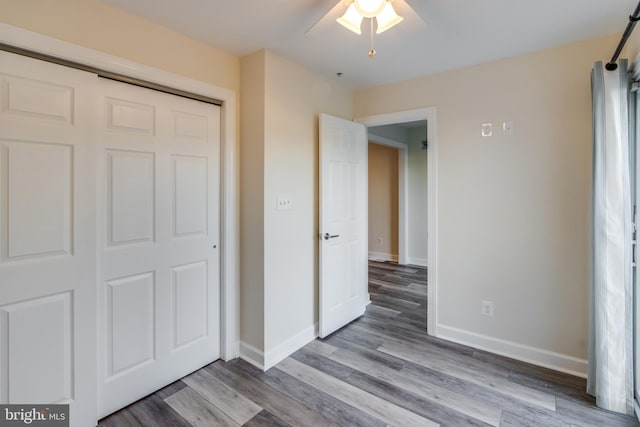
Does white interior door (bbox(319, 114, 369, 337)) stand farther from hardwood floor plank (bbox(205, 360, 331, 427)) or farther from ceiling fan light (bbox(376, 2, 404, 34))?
ceiling fan light (bbox(376, 2, 404, 34))

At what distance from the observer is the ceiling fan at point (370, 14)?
138 cm

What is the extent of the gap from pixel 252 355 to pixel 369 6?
2.42 metres

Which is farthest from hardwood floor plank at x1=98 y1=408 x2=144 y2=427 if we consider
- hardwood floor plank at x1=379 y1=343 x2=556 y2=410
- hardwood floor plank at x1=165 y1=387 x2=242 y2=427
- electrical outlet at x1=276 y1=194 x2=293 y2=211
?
hardwood floor plank at x1=379 y1=343 x2=556 y2=410

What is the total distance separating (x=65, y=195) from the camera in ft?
5.31

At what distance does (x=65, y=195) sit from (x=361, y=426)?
2.08 metres

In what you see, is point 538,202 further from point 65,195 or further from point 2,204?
point 2,204

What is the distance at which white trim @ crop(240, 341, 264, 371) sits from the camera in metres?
2.33

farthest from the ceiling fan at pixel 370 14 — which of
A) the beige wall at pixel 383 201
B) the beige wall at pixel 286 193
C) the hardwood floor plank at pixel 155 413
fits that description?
the beige wall at pixel 383 201

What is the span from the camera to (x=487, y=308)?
2.58m

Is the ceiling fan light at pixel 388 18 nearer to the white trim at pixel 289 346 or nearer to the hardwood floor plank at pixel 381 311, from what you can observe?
the white trim at pixel 289 346

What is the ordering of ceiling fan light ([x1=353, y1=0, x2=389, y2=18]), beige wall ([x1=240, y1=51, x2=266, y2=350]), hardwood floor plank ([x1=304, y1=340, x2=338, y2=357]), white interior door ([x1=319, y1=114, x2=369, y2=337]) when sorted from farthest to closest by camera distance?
white interior door ([x1=319, y1=114, x2=369, y2=337]) < hardwood floor plank ([x1=304, y1=340, x2=338, y2=357]) < beige wall ([x1=240, y1=51, x2=266, y2=350]) < ceiling fan light ([x1=353, y1=0, x2=389, y2=18])

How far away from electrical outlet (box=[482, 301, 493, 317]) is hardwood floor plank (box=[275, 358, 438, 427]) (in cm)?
118

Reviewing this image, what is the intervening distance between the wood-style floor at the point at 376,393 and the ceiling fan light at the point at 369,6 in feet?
7.16

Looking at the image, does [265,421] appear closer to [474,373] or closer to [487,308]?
[474,373]
